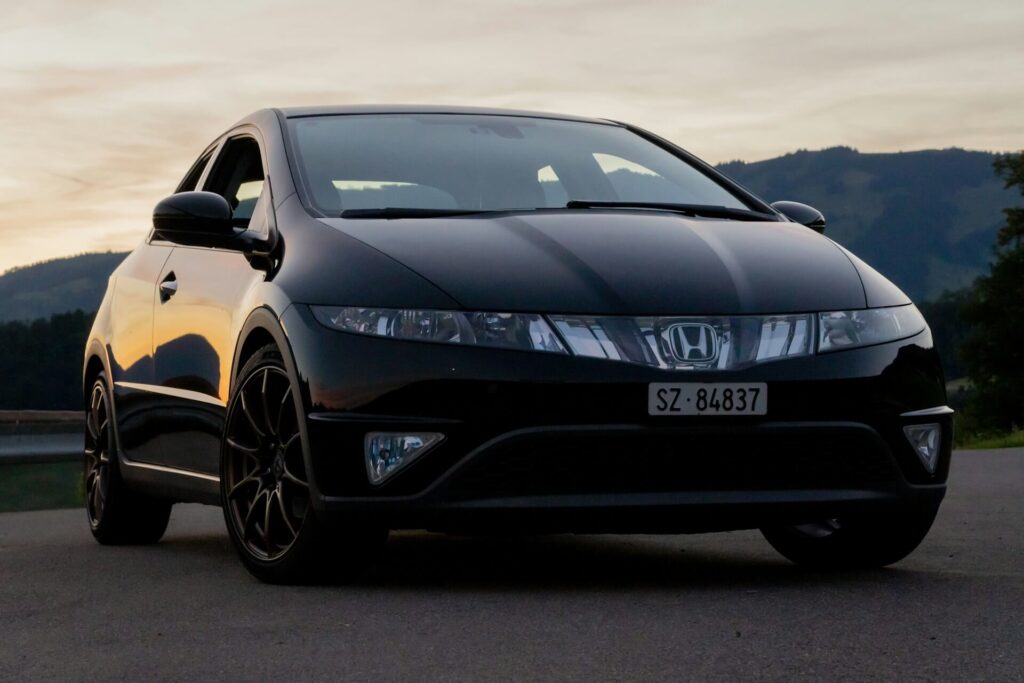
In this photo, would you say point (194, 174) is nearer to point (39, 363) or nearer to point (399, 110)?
point (399, 110)

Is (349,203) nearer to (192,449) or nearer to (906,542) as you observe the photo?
(192,449)

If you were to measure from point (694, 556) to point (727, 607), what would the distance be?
1.68 m

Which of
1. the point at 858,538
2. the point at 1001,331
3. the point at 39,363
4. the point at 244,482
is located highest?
the point at 244,482

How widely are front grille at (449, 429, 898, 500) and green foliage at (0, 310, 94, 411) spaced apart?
11717 cm

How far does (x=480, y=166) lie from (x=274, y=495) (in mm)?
1491

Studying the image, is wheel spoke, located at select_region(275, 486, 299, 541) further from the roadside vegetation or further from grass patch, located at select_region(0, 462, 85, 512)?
grass patch, located at select_region(0, 462, 85, 512)

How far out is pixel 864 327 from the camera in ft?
15.7

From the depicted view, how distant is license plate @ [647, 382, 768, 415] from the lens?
445cm

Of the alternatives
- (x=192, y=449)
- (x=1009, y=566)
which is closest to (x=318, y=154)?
(x=192, y=449)

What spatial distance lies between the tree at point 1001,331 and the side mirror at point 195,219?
5922 cm

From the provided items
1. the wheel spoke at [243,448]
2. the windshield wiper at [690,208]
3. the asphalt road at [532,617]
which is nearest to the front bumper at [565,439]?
the asphalt road at [532,617]

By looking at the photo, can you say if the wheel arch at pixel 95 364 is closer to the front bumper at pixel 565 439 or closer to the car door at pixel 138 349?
the car door at pixel 138 349

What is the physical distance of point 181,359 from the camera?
6031 millimetres

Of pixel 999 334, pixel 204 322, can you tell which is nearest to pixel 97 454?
pixel 204 322
